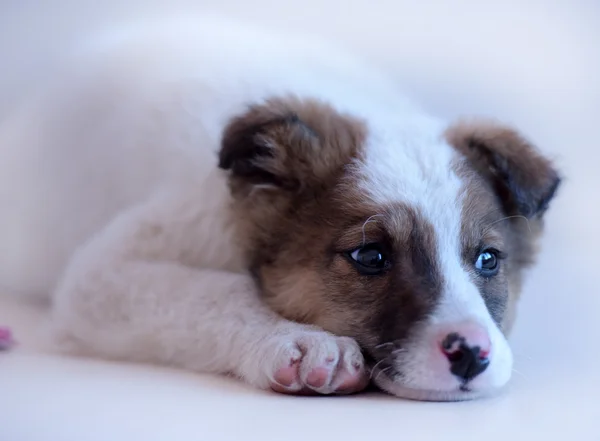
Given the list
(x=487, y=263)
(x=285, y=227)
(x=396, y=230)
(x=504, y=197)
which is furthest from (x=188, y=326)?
(x=504, y=197)

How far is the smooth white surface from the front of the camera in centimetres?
184

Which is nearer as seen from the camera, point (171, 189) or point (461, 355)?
point (461, 355)

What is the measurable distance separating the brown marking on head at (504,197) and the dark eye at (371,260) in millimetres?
283

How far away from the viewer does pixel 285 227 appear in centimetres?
254

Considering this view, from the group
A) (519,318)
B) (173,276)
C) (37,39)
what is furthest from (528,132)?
(37,39)

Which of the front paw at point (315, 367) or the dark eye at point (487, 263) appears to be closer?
the front paw at point (315, 367)

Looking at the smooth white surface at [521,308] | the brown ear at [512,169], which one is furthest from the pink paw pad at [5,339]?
the brown ear at [512,169]

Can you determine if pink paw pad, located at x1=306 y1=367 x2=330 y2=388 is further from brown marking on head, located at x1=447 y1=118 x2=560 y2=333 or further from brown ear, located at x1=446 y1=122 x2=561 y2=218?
brown ear, located at x1=446 y1=122 x2=561 y2=218

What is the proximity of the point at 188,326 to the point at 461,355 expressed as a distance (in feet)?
2.81

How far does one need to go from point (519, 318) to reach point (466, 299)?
1.04m

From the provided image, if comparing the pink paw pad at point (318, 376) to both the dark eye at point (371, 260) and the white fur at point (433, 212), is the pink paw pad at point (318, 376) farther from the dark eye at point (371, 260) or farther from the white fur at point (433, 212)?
the dark eye at point (371, 260)

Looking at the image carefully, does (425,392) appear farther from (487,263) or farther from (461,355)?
(487,263)

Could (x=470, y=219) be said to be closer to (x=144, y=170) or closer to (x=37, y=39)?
(x=144, y=170)

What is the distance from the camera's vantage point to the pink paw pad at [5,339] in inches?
101
